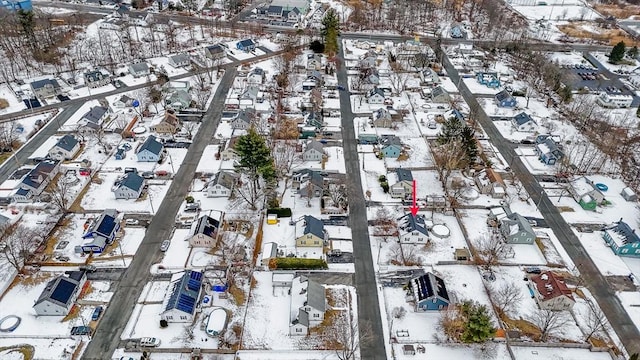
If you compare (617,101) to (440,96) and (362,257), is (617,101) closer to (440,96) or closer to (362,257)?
(440,96)

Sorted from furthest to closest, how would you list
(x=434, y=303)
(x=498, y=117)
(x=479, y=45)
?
1. (x=479, y=45)
2. (x=498, y=117)
3. (x=434, y=303)

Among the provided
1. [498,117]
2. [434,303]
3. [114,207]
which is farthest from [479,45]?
[114,207]

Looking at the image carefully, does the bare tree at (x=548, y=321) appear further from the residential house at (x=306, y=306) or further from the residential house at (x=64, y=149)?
the residential house at (x=64, y=149)

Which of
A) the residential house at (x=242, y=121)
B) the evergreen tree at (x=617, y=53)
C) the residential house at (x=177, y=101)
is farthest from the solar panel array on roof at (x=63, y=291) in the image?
the evergreen tree at (x=617, y=53)

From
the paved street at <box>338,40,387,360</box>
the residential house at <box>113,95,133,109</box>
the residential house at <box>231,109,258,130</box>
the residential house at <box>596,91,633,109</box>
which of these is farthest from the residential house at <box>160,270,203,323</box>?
the residential house at <box>596,91,633,109</box>

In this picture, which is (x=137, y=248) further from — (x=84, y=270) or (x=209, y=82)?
(x=209, y=82)

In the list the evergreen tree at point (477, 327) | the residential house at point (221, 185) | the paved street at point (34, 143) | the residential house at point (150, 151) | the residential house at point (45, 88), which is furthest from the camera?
the residential house at point (45, 88)
